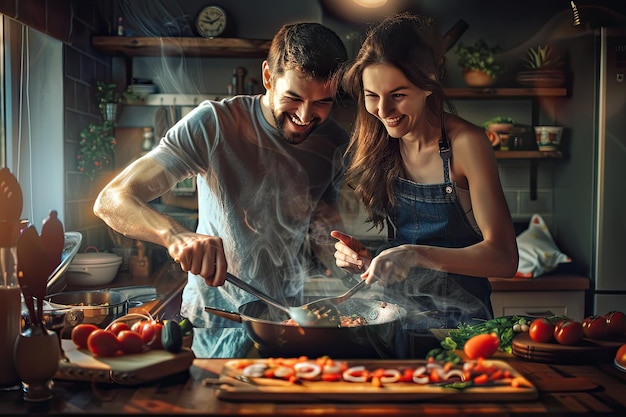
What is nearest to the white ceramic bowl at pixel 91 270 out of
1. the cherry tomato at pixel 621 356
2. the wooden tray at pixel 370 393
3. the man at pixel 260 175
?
the man at pixel 260 175

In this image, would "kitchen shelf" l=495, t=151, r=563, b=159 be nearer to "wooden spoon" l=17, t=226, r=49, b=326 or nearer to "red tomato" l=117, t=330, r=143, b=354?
"red tomato" l=117, t=330, r=143, b=354

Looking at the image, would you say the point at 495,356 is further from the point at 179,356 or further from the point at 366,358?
the point at 179,356

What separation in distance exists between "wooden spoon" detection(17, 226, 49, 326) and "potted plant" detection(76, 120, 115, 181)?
1904mm

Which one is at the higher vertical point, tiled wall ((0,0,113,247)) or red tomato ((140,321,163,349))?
tiled wall ((0,0,113,247))

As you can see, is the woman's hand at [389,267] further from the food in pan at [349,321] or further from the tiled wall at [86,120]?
the tiled wall at [86,120]

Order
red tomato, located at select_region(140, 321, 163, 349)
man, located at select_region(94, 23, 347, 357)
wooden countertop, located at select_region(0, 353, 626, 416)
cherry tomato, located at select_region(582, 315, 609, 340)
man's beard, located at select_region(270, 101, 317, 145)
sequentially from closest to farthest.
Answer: wooden countertop, located at select_region(0, 353, 626, 416) → red tomato, located at select_region(140, 321, 163, 349) → cherry tomato, located at select_region(582, 315, 609, 340) → man, located at select_region(94, 23, 347, 357) → man's beard, located at select_region(270, 101, 317, 145)

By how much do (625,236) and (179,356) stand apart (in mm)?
2419

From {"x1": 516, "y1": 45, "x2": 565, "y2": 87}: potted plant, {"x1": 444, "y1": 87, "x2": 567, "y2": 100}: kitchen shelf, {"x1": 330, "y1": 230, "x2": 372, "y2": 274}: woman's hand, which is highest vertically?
{"x1": 516, "y1": 45, "x2": 565, "y2": 87}: potted plant

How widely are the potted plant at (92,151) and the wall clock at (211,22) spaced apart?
65 cm

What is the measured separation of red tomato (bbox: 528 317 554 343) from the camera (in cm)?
133

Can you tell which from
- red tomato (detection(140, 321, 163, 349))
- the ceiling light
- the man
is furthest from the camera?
the ceiling light

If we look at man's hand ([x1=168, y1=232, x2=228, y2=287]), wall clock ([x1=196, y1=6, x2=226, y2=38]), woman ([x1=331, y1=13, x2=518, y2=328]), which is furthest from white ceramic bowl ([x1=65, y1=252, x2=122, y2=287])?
man's hand ([x1=168, y1=232, x2=228, y2=287])

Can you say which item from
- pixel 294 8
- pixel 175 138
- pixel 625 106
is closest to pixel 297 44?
pixel 175 138

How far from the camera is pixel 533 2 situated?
338 cm
